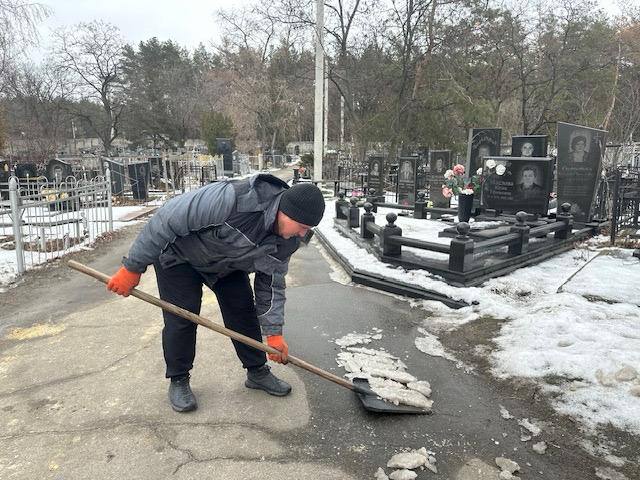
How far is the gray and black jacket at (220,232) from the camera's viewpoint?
254 cm

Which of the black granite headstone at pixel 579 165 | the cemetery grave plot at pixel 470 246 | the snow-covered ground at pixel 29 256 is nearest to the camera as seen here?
the cemetery grave plot at pixel 470 246

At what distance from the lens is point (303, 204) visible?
245cm

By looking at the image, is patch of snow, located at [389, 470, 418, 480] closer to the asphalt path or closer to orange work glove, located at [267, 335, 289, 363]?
the asphalt path

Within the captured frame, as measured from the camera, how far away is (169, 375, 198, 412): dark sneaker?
9.39 ft

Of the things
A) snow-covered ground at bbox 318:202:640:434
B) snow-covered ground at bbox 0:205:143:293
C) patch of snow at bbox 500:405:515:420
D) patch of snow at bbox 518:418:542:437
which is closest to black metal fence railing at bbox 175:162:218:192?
snow-covered ground at bbox 0:205:143:293

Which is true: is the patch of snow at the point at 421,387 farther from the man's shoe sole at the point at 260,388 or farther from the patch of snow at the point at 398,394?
the man's shoe sole at the point at 260,388

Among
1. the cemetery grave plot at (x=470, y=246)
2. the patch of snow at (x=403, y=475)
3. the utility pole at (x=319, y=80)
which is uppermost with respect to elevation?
the utility pole at (x=319, y=80)

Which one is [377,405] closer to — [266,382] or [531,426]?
[266,382]

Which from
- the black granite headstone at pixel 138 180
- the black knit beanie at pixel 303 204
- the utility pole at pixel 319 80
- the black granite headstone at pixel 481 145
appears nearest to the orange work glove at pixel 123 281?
the black knit beanie at pixel 303 204

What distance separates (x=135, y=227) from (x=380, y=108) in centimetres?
1374

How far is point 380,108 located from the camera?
21078 millimetres

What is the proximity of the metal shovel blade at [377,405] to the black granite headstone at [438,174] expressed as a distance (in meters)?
9.27

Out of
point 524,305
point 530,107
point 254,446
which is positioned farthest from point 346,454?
point 530,107

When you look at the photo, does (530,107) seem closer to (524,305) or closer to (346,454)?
(524,305)
